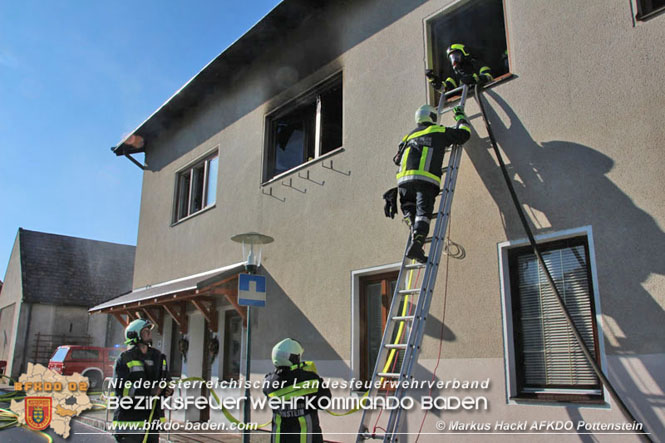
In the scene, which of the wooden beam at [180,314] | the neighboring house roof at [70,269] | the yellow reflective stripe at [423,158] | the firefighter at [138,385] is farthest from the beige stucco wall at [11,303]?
the yellow reflective stripe at [423,158]

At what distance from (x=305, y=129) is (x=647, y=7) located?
5.30m

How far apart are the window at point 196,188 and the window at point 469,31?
553 cm

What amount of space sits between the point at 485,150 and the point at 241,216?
5.10 m

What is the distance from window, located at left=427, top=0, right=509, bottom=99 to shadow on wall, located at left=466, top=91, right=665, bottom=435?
147 centimetres

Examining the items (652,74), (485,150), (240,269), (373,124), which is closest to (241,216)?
(240,269)

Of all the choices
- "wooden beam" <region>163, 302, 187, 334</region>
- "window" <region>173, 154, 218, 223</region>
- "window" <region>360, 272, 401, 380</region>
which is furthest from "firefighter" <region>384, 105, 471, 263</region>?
"wooden beam" <region>163, 302, 187, 334</region>

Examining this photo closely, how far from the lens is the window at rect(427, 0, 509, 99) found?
6.43m

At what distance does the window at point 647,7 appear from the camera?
4.64m

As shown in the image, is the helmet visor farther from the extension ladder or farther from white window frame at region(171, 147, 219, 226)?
white window frame at region(171, 147, 219, 226)

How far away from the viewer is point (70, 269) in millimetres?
28516

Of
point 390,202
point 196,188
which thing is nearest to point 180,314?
point 196,188

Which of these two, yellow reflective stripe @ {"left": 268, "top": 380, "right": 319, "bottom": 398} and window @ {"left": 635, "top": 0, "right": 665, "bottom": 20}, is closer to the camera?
yellow reflective stripe @ {"left": 268, "top": 380, "right": 319, "bottom": 398}

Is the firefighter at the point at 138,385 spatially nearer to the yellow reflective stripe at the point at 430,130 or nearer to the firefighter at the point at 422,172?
the firefighter at the point at 422,172

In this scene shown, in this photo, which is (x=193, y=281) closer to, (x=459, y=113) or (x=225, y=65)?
(x=225, y=65)
